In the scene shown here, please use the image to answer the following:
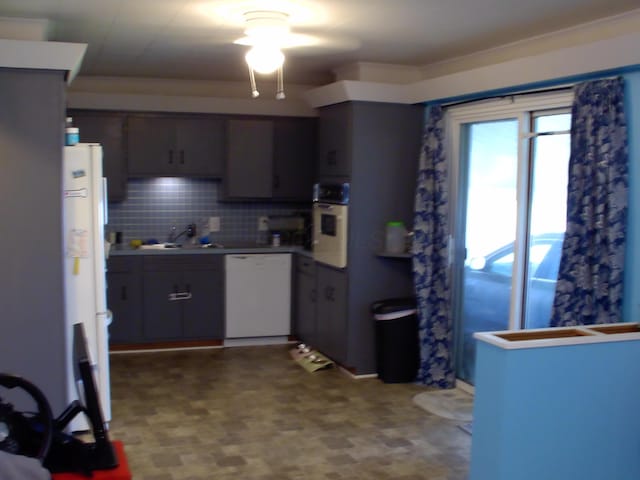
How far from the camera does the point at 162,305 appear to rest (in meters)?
6.34

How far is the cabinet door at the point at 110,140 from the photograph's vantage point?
634 centimetres

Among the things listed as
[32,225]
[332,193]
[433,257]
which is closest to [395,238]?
[433,257]

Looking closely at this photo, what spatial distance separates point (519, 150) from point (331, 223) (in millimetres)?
1678

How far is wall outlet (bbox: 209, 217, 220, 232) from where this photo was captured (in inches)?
274

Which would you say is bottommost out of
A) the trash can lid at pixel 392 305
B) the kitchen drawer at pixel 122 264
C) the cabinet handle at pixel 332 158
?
the trash can lid at pixel 392 305

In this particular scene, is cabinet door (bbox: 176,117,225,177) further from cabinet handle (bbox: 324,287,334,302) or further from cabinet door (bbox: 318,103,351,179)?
cabinet handle (bbox: 324,287,334,302)

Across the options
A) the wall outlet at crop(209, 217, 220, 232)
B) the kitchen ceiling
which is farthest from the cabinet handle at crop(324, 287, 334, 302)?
the kitchen ceiling

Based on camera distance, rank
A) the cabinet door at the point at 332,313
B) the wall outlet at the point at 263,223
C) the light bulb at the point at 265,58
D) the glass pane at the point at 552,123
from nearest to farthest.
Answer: the light bulb at the point at 265,58, the glass pane at the point at 552,123, the cabinet door at the point at 332,313, the wall outlet at the point at 263,223

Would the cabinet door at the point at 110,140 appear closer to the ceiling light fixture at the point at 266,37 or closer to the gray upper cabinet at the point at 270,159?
the gray upper cabinet at the point at 270,159

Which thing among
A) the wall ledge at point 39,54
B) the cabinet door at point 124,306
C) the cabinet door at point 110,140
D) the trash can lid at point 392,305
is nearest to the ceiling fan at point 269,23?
the wall ledge at point 39,54

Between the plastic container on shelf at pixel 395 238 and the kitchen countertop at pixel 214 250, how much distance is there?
3.05 feet

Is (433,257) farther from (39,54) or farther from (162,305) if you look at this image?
(39,54)

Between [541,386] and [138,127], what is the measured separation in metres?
4.53

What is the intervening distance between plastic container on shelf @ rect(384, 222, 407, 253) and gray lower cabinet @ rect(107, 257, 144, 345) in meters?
2.25
